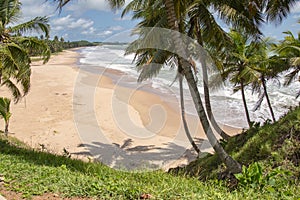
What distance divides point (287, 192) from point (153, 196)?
2.24m

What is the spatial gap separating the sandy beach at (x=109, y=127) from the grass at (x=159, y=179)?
408cm

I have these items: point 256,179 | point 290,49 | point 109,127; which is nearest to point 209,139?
point 256,179

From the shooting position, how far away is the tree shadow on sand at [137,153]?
11.4m

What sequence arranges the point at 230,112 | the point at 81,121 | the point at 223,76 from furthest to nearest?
the point at 230,112 → the point at 81,121 → the point at 223,76

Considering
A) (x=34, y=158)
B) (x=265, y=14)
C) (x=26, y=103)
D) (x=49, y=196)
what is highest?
(x=265, y=14)

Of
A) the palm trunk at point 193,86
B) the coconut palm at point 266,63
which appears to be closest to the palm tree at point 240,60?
the coconut palm at point 266,63

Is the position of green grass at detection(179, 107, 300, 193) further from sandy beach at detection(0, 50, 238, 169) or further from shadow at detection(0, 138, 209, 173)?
sandy beach at detection(0, 50, 238, 169)

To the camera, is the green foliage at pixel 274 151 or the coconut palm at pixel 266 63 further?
the coconut palm at pixel 266 63

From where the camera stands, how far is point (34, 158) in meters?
6.46

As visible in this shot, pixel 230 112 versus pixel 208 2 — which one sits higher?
pixel 208 2

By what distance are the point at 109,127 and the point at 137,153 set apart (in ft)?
13.5

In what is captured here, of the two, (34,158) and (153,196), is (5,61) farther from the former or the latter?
(153,196)

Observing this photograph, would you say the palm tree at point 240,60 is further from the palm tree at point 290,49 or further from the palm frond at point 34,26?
the palm frond at point 34,26

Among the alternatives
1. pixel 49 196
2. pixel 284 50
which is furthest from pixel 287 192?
pixel 284 50
